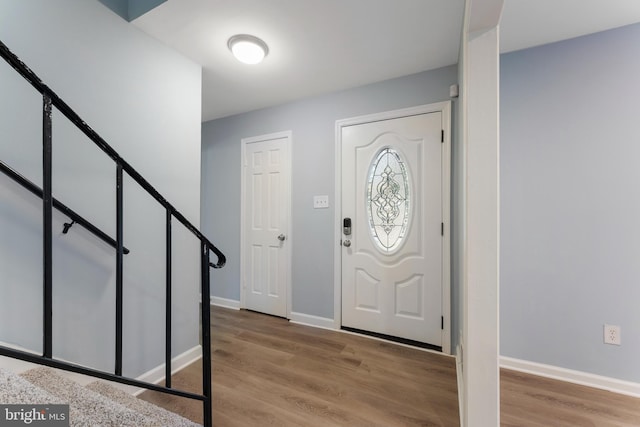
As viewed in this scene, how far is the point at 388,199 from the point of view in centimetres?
252

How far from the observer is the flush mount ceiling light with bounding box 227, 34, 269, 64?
191 cm

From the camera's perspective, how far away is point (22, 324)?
1.27 m

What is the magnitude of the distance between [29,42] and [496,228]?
2.43 metres

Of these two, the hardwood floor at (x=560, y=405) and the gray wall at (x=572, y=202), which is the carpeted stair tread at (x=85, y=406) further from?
the gray wall at (x=572, y=202)

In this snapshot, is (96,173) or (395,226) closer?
(96,173)

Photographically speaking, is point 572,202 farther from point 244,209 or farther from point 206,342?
point 244,209

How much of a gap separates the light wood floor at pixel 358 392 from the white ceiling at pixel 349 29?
244 centimetres

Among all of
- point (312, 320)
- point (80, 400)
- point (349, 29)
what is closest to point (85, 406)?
point (80, 400)

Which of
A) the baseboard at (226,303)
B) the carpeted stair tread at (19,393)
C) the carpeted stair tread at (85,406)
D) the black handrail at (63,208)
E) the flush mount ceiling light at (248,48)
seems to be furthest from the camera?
the baseboard at (226,303)

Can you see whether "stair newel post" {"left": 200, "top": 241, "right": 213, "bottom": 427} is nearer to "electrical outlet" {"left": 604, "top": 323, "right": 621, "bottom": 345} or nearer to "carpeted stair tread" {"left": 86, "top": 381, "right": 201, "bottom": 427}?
"carpeted stair tread" {"left": 86, "top": 381, "right": 201, "bottom": 427}

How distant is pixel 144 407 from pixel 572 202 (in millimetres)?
2965

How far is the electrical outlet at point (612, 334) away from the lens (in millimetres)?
1783

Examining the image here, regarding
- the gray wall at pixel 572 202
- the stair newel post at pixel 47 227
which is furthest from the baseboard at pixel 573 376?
the stair newel post at pixel 47 227

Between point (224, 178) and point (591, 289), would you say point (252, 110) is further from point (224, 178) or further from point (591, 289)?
point (591, 289)
